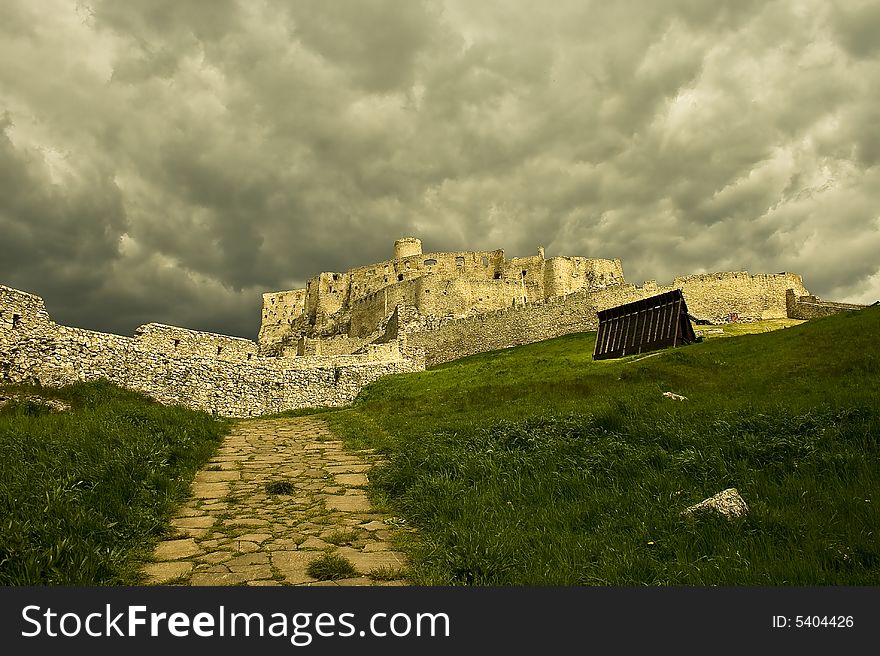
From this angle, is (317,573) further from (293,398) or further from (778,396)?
(293,398)

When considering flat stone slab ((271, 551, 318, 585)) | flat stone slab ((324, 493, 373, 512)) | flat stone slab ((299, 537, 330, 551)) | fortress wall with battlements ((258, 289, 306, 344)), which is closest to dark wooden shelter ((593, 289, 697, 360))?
flat stone slab ((324, 493, 373, 512))

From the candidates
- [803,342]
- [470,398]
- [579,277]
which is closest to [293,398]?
[470,398]

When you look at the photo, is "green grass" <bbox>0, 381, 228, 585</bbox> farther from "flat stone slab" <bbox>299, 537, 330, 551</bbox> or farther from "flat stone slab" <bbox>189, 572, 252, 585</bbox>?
"flat stone slab" <bbox>299, 537, 330, 551</bbox>

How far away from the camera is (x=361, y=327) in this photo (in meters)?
73.6

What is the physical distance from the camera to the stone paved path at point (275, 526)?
444cm

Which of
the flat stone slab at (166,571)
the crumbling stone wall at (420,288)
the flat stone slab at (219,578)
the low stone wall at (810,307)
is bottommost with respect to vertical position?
the flat stone slab at (219,578)

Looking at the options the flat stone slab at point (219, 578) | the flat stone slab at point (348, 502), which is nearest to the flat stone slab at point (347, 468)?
the flat stone slab at point (348, 502)

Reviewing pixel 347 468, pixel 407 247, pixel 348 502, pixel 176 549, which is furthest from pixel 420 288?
pixel 176 549

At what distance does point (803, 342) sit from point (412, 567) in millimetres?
20760

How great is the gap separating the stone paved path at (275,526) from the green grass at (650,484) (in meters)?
0.44

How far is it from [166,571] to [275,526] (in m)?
1.50

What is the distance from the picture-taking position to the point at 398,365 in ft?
113

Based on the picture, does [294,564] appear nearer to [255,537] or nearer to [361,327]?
[255,537]

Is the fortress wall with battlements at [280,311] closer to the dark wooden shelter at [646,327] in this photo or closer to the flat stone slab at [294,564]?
the dark wooden shelter at [646,327]
